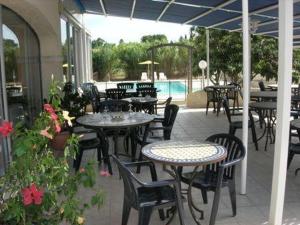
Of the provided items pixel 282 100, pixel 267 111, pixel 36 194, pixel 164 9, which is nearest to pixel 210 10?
pixel 164 9

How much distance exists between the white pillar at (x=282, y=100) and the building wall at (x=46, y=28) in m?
3.83

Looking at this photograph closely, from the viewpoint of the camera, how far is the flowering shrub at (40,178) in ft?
7.11

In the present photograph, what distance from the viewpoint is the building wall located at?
562cm

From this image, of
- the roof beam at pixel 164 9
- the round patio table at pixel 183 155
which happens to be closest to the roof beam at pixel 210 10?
the roof beam at pixel 164 9

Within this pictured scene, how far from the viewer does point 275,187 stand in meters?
3.23

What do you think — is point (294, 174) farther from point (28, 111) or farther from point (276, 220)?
point (28, 111)

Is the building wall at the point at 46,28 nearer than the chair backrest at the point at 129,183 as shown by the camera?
No

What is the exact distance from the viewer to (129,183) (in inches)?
116

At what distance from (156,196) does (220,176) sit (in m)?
0.59

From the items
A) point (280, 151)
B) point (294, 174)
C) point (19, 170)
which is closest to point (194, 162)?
point (280, 151)

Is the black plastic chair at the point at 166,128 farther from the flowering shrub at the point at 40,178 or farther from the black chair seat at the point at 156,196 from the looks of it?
the flowering shrub at the point at 40,178

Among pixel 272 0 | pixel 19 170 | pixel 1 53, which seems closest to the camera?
pixel 19 170

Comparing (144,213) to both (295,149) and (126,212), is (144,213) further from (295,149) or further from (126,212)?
(295,149)

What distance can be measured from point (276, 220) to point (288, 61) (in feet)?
4.71
